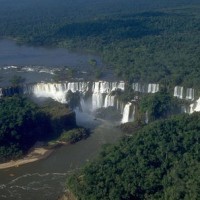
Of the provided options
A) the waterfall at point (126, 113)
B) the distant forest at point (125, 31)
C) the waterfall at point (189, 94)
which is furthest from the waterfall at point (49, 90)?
the waterfall at point (189, 94)

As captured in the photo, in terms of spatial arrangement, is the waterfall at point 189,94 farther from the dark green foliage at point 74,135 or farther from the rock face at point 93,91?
the dark green foliage at point 74,135

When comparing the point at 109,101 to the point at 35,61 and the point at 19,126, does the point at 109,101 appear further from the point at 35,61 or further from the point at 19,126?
the point at 35,61

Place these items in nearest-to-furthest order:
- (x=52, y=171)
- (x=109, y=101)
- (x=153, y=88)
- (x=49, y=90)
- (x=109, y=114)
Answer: (x=52, y=171) < (x=109, y=114) < (x=109, y=101) < (x=153, y=88) < (x=49, y=90)

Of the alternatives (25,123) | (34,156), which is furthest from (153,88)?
(34,156)

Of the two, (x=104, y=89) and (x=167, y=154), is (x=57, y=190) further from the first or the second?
(x=104, y=89)

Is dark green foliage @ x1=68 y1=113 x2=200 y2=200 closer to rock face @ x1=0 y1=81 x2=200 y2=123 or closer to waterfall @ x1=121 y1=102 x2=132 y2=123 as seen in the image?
waterfall @ x1=121 y1=102 x2=132 y2=123

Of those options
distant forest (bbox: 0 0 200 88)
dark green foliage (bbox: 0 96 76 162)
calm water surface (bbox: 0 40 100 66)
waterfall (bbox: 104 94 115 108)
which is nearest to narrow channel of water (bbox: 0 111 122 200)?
dark green foliage (bbox: 0 96 76 162)

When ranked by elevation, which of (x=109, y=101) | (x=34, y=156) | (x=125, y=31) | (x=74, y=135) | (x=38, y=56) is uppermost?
(x=125, y=31)
